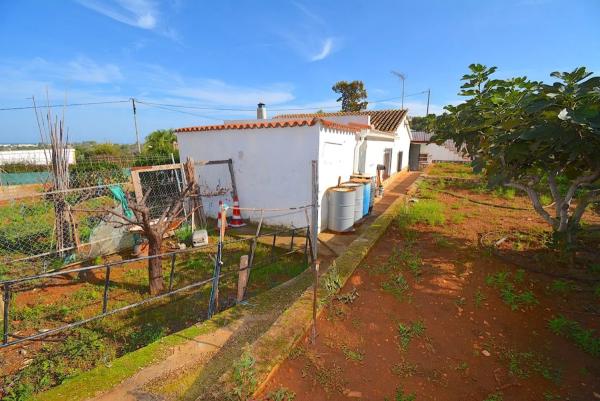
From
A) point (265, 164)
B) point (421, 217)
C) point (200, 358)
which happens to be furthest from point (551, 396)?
point (265, 164)

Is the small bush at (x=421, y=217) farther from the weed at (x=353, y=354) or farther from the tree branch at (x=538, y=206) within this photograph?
the weed at (x=353, y=354)

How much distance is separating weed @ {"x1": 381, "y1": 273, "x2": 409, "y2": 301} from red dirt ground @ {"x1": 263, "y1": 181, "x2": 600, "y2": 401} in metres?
0.09

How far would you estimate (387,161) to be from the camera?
49.9 feet

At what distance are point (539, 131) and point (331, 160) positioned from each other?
479 centimetres

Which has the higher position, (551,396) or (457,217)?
(457,217)

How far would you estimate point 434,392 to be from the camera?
8.21 ft

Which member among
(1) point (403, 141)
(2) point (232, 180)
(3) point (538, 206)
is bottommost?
(3) point (538, 206)

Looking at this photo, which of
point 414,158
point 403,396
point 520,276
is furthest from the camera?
point 414,158

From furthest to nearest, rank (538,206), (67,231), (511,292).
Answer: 1. (67,231)
2. (538,206)
3. (511,292)

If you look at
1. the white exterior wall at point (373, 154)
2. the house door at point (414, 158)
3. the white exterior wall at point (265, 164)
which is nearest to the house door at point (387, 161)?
the white exterior wall at point (373, 154)

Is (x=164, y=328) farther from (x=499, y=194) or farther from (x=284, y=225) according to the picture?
(x=499, y=194)

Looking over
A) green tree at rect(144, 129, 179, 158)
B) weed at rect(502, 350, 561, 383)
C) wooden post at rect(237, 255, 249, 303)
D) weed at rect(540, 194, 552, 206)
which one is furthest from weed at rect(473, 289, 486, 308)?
green tree at rect(144, 129, 179, 158)

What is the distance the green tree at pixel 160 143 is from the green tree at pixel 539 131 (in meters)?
15.3

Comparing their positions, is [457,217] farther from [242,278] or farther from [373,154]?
[242,278]
